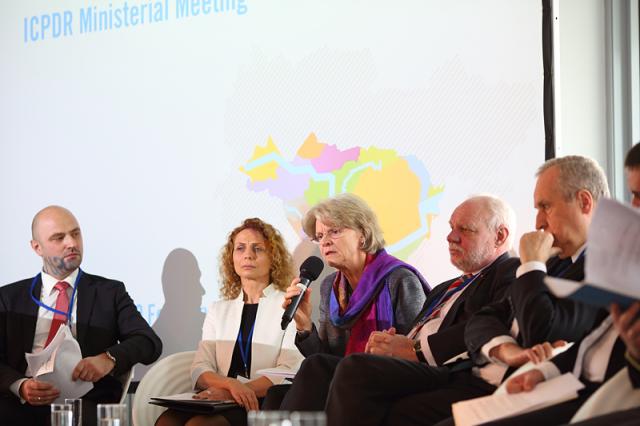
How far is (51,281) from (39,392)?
74cm

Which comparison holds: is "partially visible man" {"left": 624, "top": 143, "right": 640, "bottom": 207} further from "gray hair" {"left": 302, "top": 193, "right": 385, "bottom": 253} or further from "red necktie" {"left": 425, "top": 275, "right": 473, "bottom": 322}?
"gray hair" {"left": 302, "top": 193, "right": 385, "bottom": 253}

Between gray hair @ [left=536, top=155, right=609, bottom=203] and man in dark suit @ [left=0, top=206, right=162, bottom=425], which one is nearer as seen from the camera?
gray hair @ [left=536, top=155, right=609, bottom=203]

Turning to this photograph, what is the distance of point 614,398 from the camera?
8.21 ft

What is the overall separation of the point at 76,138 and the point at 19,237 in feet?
2.43

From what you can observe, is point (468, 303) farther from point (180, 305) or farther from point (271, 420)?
point (180, 305)

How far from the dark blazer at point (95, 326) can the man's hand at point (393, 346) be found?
58.7 inches

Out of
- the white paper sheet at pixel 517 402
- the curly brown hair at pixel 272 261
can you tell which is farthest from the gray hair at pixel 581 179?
the curly brown hair at pixel 272 261

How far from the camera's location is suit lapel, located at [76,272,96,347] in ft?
16.4

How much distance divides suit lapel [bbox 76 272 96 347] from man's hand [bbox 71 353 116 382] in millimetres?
269

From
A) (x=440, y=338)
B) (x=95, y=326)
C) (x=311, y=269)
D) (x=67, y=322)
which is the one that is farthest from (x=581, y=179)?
(x=67, y=322)

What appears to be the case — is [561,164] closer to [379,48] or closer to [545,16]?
[545,16]

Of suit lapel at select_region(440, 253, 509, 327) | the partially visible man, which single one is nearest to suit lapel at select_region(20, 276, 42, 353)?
suit lapel at select_region(440, 253, 509, 327)

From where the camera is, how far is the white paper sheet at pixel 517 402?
2732 mm

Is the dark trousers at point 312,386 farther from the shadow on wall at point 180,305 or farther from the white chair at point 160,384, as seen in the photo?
the shadow on wall at point 180,305
